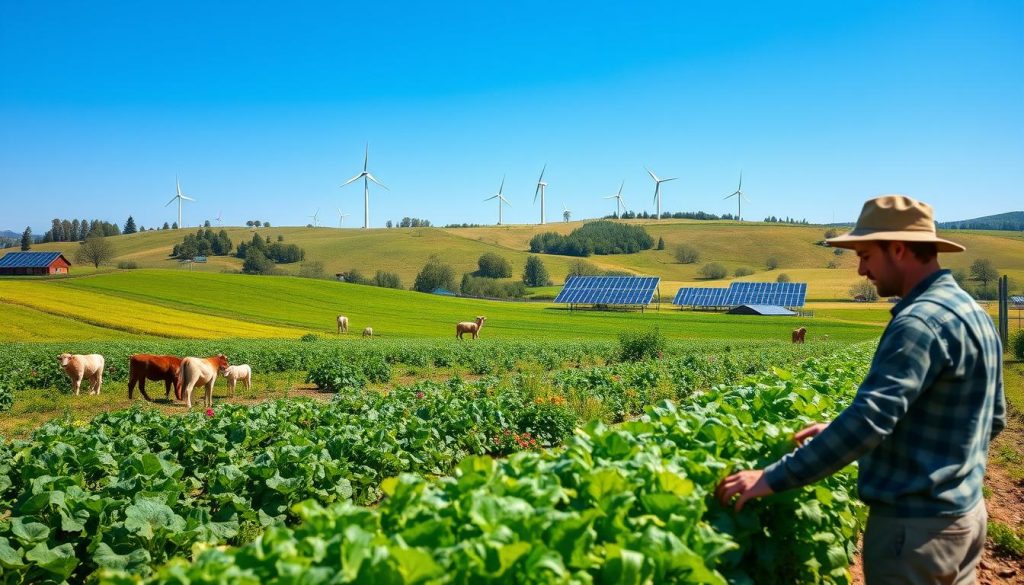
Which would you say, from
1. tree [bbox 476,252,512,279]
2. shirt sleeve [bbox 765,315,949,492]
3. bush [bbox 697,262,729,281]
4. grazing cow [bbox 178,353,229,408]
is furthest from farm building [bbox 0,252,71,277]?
bush [bbox 697,262,729,281]

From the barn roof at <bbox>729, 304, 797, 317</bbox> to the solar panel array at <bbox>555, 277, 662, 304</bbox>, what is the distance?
10.4m

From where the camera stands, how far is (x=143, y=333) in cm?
4281

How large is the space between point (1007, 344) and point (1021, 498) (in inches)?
1102

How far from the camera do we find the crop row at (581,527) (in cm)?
253

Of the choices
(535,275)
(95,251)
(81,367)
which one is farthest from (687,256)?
(81,367)

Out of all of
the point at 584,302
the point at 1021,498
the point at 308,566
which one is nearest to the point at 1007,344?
the point at 1021,498

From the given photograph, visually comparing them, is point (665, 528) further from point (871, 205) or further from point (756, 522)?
point (871, 205)

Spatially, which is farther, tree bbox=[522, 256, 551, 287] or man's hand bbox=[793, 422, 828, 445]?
tree bbox=[522, 256, 551, 287]

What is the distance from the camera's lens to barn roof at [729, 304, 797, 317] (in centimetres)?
8075

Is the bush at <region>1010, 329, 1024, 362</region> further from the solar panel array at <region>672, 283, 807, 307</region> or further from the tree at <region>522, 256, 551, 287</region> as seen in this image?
the tree at <region>522, 256, 551, 287</region>

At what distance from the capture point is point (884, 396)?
3.20m

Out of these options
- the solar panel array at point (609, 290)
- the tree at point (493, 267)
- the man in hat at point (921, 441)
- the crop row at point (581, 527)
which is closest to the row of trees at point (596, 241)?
the tree at point (493, 267)

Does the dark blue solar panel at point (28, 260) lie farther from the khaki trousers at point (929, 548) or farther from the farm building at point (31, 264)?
the khaki trousers at point (929, 548)

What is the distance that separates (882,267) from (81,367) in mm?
20942
